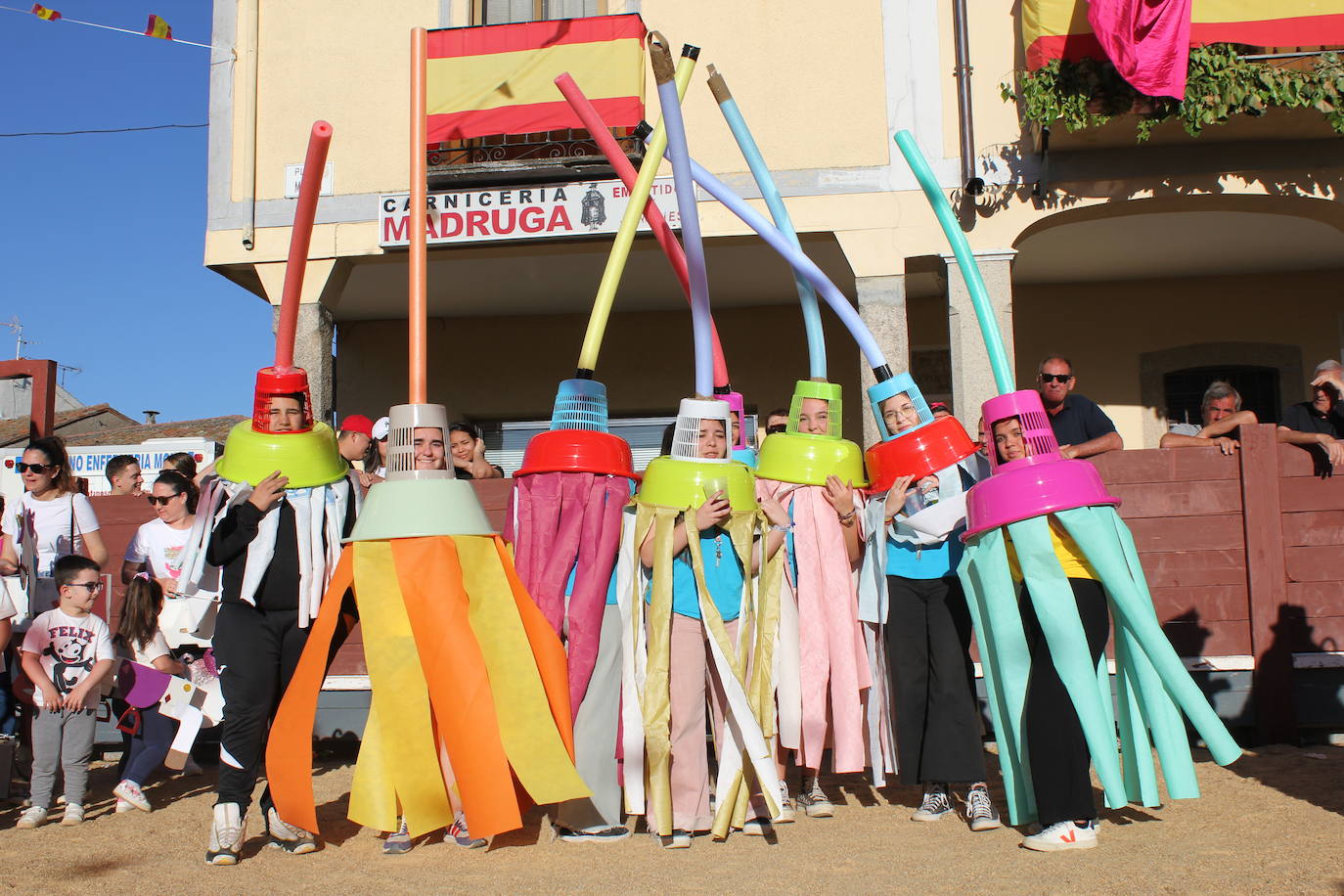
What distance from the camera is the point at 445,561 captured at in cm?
371

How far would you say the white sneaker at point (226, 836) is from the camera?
3834 millimetres

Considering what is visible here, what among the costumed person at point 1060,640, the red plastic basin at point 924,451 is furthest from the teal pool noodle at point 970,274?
the red plastic basin at point 924,451

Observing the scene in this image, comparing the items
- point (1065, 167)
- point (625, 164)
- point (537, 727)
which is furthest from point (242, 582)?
point (1065, 167)

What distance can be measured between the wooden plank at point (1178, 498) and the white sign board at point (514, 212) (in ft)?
13.9

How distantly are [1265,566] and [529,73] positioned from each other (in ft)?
19.4

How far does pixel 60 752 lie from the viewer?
4.77m

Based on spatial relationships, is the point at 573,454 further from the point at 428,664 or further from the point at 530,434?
the point at 530,434

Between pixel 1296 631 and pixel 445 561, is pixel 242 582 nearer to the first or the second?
pixel 445 561

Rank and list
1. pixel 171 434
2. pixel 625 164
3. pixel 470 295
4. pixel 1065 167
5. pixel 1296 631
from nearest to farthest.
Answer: pixel 625 164 → pixel 1296 631 → pixel 1065 167 → pixel 470 295 → pixel 171 434

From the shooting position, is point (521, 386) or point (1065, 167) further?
point (521, 386)

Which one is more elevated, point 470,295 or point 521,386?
point 470,295

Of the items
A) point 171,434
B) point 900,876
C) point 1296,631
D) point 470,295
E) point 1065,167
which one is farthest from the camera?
point 171,434

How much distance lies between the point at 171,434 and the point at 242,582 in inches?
733

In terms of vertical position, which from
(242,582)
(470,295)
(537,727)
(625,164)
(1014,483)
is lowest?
(537,727)
